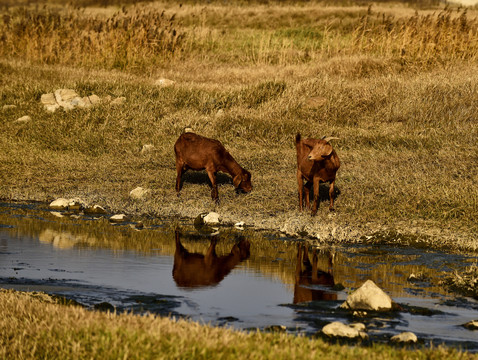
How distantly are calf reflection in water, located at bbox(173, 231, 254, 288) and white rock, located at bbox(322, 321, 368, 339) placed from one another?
250cm

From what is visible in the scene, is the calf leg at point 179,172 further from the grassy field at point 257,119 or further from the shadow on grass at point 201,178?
the shadow on grass at point 201,178

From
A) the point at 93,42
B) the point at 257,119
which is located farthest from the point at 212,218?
the point at 93,42

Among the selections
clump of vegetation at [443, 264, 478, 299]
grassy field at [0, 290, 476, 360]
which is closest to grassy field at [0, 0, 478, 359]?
grassy field at [0, 290, 476, 360]

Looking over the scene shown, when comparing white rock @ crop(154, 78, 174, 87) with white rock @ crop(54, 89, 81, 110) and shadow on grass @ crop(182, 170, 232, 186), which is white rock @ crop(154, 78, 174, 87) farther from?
shadow on grass @ crop(182, 170, 232, 186)

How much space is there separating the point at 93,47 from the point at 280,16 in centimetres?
2459

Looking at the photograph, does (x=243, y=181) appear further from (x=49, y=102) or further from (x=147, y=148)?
(x=49, y=102)

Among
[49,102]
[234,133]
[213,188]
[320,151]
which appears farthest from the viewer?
[49,102]

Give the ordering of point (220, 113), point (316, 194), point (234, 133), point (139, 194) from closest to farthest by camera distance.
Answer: point (316, 194)
point (139, 194)
point (234, 133)
point (220, 113)

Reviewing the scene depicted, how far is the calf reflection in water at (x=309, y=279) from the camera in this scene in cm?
848

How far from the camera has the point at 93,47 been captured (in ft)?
88.5

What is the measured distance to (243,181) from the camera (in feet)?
47.0

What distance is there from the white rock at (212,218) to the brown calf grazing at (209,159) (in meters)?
1.21

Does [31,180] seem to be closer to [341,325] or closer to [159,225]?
[159,225]

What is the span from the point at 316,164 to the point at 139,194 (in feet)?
12.0
